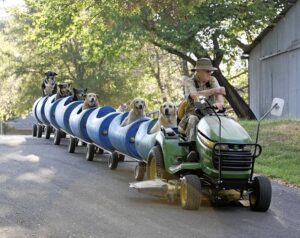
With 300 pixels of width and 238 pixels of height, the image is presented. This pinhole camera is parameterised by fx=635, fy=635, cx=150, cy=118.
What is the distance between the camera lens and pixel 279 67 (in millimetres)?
30438

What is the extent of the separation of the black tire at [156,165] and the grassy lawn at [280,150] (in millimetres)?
3477

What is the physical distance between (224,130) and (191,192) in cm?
98

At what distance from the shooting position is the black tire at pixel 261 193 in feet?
29.0

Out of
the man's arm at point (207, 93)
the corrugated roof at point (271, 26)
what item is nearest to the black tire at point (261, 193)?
the man's arm at point (207, 93)

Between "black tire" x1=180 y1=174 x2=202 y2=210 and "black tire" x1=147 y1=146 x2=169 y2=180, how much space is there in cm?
105

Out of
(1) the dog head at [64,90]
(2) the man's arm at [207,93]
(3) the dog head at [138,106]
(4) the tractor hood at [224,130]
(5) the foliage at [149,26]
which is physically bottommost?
(4) the tractor hood at [224,130]

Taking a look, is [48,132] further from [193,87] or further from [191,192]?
[191,192]

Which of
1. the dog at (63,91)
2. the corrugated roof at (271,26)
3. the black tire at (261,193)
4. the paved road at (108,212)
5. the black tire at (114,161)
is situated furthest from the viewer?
the corrugated roof at (271,26)

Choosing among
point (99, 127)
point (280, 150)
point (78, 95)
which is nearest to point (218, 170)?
point (99, 127)

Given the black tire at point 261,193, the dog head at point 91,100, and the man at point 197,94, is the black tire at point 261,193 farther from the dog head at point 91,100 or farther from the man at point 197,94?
the dog head at point 91,100

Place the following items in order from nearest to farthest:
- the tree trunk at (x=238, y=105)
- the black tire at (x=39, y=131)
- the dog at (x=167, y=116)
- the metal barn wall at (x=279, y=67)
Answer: the dog at (x=167, y=116), the black tire at (x=39, y=131), the metal barn wall at (x=279, y=67), the tree trunk at (x=238, y=105)

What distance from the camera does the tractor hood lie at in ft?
28.7

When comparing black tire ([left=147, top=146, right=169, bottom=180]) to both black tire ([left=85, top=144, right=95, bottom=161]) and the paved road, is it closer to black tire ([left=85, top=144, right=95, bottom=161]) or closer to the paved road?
the paved road

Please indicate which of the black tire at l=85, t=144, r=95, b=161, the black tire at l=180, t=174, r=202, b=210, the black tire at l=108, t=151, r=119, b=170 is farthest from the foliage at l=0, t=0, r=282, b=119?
the black tire at l=180, t=174, r=202, b=210
